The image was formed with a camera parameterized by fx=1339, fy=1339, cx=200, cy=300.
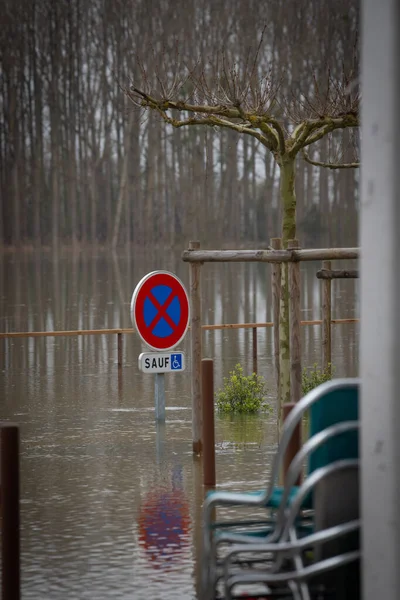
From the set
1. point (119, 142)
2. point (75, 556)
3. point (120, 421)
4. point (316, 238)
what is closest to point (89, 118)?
point (119, 142)

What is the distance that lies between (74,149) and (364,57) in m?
63.0

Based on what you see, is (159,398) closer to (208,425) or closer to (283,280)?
(283,280)

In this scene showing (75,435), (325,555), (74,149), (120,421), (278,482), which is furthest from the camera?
(74,149)

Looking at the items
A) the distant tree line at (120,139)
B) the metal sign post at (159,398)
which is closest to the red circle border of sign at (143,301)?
the metal sign post at (159,398)

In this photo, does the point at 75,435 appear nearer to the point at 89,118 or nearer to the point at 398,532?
the point at 398,532

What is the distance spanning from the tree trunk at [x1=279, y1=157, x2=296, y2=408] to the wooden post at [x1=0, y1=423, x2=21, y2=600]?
4215 millimetres

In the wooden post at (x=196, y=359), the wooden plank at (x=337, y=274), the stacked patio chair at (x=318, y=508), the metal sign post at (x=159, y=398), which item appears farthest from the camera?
the wooden plank at (x=337, y=274)

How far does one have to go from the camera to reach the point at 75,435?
33.6 feet

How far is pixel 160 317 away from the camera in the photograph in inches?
389

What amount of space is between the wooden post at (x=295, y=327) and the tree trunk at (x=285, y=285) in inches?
22.2

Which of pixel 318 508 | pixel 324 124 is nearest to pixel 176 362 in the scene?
pixel 324 124

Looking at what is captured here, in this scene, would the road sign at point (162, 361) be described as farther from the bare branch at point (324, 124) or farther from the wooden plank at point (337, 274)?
the bare branch at point (324, 124)

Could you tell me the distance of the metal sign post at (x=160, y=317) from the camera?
9773 mm

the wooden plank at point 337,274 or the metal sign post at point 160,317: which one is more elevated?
the wooden plank at point 337,274
